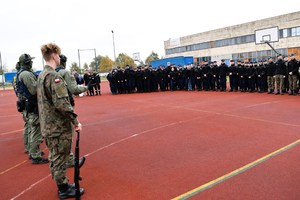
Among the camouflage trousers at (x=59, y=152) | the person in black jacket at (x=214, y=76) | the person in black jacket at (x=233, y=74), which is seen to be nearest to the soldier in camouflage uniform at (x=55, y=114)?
the camouflage trousers at (x=59, y=152)

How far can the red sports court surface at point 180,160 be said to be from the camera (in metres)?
4.20

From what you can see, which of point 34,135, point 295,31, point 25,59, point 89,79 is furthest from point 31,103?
point 295,31

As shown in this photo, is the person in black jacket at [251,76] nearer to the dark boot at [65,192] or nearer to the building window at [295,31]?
the dark boot at [65,192]

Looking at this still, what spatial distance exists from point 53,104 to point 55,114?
14 centimetres

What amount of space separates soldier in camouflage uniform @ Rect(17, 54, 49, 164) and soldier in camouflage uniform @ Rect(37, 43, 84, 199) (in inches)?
73.7

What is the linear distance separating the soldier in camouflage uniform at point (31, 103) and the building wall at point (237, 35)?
4495 cm

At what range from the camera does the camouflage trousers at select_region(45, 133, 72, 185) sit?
13.1 feet

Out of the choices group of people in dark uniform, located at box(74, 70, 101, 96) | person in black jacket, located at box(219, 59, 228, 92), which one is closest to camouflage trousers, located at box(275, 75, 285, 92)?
person in black jacket, located at box(219, 59, 228, 92)

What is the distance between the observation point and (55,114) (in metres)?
3.98

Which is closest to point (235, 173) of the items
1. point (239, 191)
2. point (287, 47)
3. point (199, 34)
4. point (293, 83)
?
point (239, 191)

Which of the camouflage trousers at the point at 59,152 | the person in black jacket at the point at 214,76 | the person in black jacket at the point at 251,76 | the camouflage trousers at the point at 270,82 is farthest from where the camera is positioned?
the person in black jacket at the point at 214,76

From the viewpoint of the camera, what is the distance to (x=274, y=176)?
446 cm

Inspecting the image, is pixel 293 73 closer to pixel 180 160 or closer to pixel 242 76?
pixel 242 76

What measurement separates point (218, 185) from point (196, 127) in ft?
12.6
